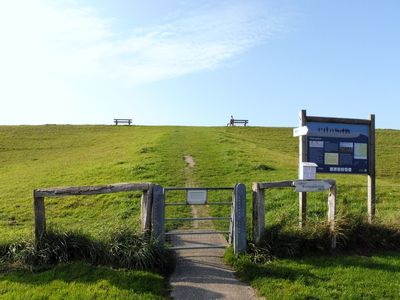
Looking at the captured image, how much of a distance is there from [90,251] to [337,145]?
6.57 m

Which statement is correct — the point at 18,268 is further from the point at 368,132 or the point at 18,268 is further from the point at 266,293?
the point at 368,132

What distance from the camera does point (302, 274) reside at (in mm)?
8609

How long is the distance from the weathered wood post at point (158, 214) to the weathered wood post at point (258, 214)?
204cm

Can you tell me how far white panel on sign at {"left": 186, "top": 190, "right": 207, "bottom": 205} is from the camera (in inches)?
402

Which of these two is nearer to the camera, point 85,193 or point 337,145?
point 85,193

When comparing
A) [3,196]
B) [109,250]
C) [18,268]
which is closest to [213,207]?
[109,250]

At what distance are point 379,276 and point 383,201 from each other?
863 cm

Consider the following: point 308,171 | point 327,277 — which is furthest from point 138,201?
point 327,277

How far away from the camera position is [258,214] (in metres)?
9.87

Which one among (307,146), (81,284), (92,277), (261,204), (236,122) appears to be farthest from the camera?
(236,122)

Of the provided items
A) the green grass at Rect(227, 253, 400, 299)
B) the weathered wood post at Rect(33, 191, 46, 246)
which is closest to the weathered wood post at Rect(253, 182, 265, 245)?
the green grass at Rect(227, 253, 400, 299)

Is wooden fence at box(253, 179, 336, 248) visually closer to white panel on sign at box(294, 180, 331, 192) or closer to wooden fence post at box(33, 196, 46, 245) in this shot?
white panel on sign at box(294, 180, 331, 192)

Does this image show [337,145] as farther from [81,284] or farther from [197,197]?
[81,284]

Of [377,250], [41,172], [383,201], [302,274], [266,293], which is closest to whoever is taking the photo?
[266,293]
